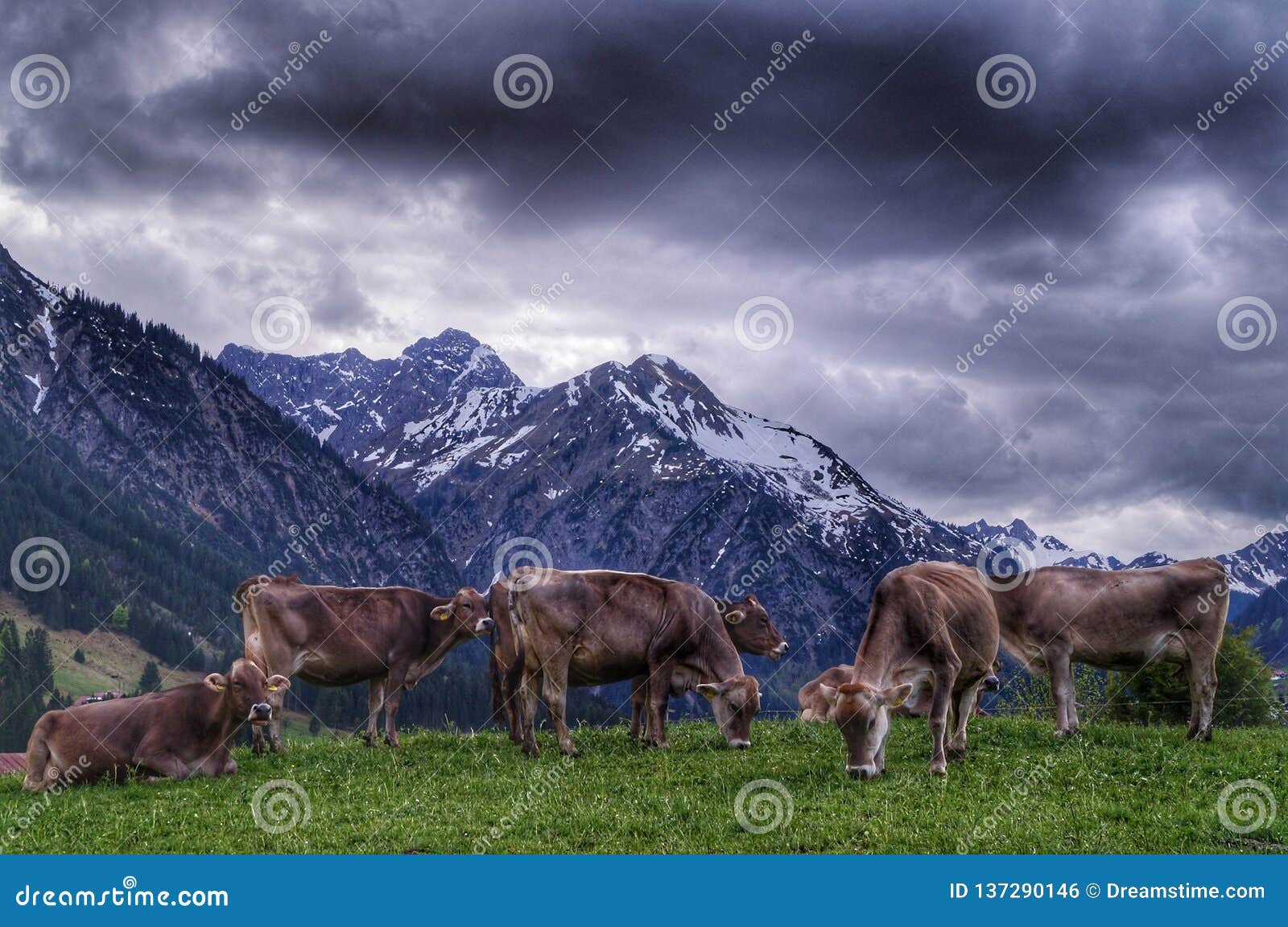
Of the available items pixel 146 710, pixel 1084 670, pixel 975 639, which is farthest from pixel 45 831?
pixel 1084 670

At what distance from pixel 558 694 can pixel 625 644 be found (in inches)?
65.1

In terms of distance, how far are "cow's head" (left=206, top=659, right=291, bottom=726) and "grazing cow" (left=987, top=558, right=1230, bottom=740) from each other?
46.0 ft

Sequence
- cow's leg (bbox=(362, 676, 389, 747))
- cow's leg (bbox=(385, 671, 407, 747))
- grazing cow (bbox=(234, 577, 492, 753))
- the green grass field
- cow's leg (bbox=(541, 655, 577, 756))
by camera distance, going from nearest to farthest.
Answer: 1. the green grass field
2. cow's leg (bbox=(541, 655, 577, 756))
3. cow's leg (bbox=(385, 671, 407, 747))
4. cow's leg (bbox=(362, 676, 389, 747))
5. grazing cow (bbox=(234, 577, 492, 753))

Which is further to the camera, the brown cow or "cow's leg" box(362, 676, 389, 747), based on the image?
"cow's leg" box(362, 676, 389, 747)

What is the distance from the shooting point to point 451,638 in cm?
2522

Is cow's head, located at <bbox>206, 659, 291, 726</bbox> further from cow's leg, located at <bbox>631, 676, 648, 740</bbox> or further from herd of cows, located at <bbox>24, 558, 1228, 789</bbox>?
cow's leg, located at <bbox>631, 676, 648, 740</bbox>

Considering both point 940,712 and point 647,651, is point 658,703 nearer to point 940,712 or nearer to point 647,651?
point 647,651

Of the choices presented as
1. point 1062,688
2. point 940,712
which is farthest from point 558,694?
point 1062,688

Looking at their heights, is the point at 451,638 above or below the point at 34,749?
above

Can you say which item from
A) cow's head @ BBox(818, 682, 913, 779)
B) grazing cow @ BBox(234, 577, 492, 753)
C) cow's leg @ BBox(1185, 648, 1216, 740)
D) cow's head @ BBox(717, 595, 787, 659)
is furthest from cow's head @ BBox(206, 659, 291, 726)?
cow's leg @ BBox(1185, 648, 1216, 740)

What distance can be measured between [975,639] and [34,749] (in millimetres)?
16173

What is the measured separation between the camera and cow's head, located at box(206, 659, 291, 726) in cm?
1948

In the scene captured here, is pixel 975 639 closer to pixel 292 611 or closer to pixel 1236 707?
pixel 292 611

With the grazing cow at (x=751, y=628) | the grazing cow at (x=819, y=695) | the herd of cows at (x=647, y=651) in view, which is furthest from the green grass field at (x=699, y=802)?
the grazing cow at (x=751, y=628)
